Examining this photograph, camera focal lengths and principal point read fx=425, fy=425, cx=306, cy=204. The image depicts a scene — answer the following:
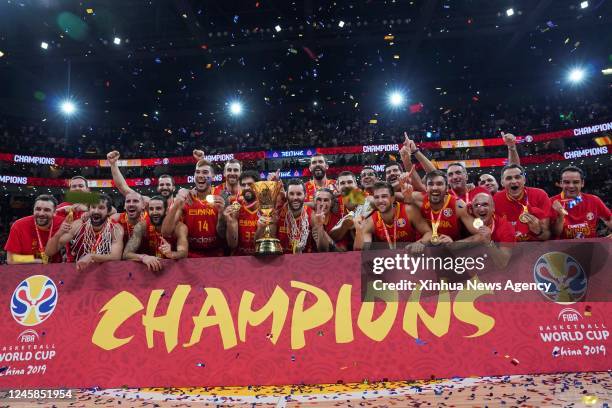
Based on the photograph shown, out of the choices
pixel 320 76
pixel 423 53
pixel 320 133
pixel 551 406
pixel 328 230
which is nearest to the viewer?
pixel 551 406

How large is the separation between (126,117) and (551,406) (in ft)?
106

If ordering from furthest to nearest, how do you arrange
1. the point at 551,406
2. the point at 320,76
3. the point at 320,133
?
1. the point at 320,133
2. the point at 320,76
3. the point at 551,406

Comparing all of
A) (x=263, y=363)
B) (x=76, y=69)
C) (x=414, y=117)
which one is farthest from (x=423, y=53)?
(x=263, y=363)

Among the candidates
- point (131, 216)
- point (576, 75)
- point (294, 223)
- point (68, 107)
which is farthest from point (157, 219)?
point (576, 75)

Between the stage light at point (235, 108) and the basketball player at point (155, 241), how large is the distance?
84.3 ft

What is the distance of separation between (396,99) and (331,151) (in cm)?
605

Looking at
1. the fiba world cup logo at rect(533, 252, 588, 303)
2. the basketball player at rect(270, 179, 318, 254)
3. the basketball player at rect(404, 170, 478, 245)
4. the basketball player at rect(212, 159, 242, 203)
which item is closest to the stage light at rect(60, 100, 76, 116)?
the basketball player at rect(212, 159, 242, 203)

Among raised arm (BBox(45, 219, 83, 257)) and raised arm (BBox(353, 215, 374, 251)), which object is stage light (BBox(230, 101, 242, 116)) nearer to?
raised arm (BBox(45, 219, 83, 257))

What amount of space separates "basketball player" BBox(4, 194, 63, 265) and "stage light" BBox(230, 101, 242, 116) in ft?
83.1

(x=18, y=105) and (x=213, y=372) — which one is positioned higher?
(x=18, y=105)

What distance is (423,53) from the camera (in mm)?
24328

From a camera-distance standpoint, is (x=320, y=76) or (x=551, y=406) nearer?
(x=551, y=406)

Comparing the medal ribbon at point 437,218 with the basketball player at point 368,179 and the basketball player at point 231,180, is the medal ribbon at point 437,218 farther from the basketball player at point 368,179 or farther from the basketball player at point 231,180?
the basketball player at point 231,180

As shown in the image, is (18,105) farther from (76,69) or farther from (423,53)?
(423,53)
